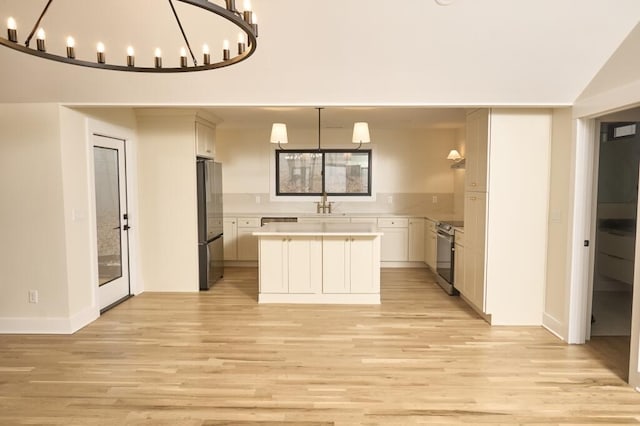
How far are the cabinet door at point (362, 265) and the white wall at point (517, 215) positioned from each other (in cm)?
127

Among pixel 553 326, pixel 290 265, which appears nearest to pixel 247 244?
pixel 290 265

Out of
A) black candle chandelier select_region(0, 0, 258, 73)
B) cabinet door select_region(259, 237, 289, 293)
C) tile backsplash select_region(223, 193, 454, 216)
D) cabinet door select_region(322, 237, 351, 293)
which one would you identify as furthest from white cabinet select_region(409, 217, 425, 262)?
black candle chandelier select_region(0, 0, 258, 73)

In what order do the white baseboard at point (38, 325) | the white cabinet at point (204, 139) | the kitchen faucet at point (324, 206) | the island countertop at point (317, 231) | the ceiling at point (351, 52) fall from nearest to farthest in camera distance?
the ceiling at point (351, 52) < the white baseboard at point (38, 325) < the island countertop at point (317, 231) < the white cabinet at point (204, 139) < the kitchen faucet at point (324, 206)

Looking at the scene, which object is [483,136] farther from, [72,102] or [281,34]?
[72,102]

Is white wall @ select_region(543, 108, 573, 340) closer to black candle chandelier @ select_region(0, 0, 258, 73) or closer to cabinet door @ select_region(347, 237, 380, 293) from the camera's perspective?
cabinet door @ select_region(347, 237, 380, 293)

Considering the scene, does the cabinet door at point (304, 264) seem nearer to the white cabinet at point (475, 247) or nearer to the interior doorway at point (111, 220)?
the white cabinet at point (475, 247)

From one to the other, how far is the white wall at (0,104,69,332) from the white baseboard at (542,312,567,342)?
460 centimetres

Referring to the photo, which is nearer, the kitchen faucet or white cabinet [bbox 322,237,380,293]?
white cabinet [bbox 322,237,380,293]

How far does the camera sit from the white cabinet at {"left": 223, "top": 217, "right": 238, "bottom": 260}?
6.60 metres

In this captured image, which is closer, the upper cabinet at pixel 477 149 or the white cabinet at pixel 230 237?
the upper cabinet at pixel 477 149

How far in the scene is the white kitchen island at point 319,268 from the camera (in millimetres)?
4688

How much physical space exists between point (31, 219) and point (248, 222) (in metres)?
3.24

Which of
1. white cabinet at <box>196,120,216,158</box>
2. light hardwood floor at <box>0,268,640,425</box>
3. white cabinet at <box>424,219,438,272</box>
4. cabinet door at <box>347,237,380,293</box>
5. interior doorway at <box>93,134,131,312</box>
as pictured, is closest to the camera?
light hardwood floor at <box>0,268,640,425</box>

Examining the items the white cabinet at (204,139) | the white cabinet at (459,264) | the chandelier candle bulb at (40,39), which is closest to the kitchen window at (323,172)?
the white cabinet at (204,139)
